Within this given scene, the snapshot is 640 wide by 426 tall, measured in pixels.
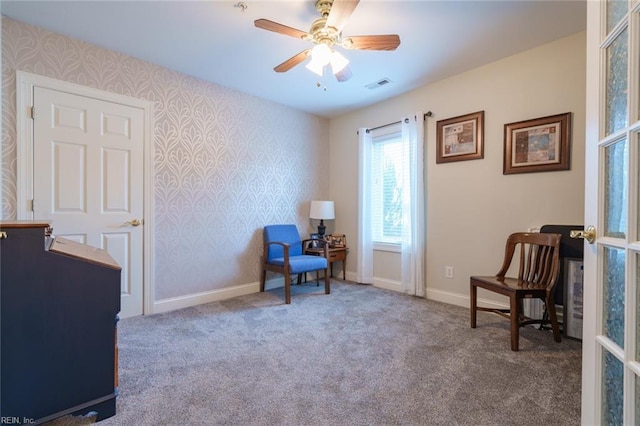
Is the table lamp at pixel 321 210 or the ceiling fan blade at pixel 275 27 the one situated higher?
the ceiling fan blade at pixel 275 27

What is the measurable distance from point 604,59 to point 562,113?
193 centimetres

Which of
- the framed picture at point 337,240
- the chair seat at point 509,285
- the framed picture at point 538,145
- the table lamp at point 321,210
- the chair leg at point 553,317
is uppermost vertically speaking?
the framed picture at point 538,145

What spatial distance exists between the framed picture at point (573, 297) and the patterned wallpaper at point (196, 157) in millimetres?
3033

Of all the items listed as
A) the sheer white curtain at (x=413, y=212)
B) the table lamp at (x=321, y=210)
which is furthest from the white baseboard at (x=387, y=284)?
the table lamp at (x=321, y=210)

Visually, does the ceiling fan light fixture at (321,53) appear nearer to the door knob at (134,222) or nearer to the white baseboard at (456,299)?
the door knob at (134,222)

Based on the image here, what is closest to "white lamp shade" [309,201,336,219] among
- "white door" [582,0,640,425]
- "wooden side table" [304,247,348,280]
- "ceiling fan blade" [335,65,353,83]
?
"wooden side table" [304,247,348,280]

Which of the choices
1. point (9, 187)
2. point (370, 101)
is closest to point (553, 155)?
point (370, 101)

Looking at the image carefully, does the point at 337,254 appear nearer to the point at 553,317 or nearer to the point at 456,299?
the point at 456,299

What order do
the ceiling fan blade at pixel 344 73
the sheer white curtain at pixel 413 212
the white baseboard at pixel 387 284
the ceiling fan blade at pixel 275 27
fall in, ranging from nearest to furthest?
the ceiling fan blade at pixel 275 27
the ceiling fan blade at pixel 344 73
the sheer white curtain at pixel 413 212
the white baseboard at pixel 387 284

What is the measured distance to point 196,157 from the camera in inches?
129

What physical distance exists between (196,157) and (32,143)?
1303 mm

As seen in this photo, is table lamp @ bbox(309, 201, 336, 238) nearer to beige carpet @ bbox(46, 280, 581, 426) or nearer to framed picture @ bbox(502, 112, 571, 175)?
beige carpet @ bbox(46, 280, 581, 426)

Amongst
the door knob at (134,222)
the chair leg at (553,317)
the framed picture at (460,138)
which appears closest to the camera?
the chair leg at (553,317)

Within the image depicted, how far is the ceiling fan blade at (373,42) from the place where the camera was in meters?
1.96
